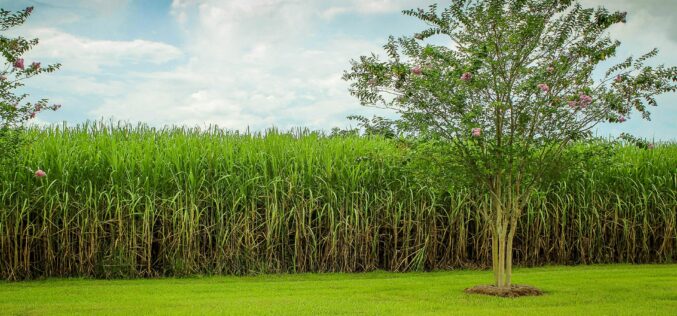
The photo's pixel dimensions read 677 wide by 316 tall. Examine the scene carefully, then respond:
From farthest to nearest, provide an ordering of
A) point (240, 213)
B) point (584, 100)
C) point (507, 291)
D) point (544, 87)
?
point (240, 213) < point (507, 291) < point (584, 100) < point (544, 87)

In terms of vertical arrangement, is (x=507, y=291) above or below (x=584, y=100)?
below

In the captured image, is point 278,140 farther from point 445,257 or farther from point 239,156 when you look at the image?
point 445,257

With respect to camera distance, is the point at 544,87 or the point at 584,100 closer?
the point at 544,87

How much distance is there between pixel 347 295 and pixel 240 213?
2.58m

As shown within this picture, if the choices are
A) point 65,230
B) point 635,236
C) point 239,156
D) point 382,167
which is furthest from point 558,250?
point 65,230

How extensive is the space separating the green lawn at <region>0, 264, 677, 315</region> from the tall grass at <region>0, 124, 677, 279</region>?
41 centimetres

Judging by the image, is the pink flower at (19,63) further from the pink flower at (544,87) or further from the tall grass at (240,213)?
the pink flower at (544,87)

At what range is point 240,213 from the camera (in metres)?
9.23

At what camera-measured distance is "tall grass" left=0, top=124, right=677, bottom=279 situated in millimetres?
9008

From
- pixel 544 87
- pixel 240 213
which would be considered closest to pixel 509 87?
pixel 544 87

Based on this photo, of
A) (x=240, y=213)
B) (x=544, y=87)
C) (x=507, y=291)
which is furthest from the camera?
(x=240, y=213)

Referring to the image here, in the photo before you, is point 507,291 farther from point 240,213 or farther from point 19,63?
point 19,63

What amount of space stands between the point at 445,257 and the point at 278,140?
3121 mm

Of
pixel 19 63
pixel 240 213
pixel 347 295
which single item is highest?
pixel 19 63
